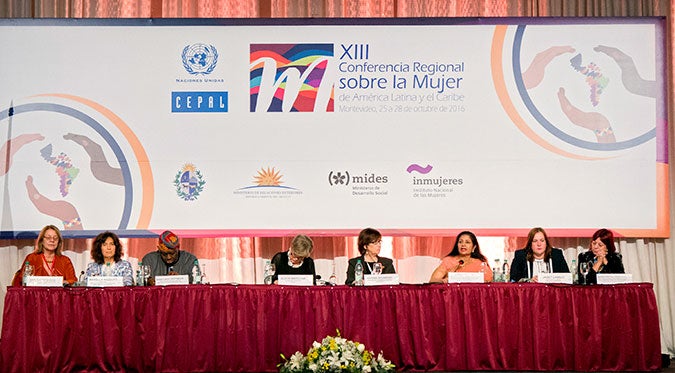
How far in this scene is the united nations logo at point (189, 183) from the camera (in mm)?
6691

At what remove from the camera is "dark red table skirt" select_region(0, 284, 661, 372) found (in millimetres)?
5066

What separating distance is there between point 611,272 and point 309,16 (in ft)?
10.7

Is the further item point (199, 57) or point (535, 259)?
point (199, 57)

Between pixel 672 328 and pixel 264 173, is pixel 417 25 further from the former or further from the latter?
pixel 672 328

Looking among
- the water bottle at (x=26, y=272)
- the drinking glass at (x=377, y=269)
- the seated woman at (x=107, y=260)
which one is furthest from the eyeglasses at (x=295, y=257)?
the water bottle at (x=26, y=272)

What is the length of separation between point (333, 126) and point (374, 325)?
2.10 m

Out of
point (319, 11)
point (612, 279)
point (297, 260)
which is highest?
point (319, 11)

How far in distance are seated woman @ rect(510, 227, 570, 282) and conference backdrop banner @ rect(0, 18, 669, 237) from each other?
0.78 m

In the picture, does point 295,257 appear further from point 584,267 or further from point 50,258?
point 584,267

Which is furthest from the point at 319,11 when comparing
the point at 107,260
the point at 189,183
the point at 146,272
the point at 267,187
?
the point at 146,272

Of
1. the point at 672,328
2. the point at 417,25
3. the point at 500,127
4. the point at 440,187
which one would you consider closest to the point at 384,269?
the point at 440,187

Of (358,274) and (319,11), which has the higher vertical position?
(319,11)

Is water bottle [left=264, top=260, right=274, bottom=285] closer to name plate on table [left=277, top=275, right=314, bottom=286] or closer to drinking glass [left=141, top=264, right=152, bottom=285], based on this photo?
name plate on table [left=277, top=275, right=314, bottom=286]

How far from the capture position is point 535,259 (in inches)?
231
